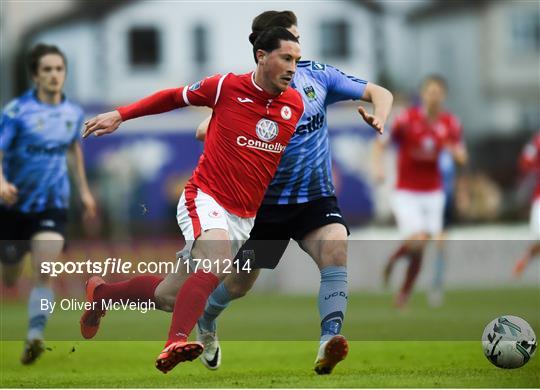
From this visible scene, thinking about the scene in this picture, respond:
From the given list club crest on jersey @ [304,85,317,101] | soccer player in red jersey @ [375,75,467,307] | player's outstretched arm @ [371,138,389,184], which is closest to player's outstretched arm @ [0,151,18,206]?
club crest on jersey @ [304,85,317,101]

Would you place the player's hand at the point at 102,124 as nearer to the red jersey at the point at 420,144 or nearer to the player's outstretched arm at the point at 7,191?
the player's outstretched arm at the point at 7,191

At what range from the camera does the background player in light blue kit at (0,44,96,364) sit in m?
12.5

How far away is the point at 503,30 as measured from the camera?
181 feet

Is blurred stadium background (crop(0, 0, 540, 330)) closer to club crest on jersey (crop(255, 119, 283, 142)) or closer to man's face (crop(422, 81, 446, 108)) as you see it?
man's face (crop(422, 81, 446, 108))

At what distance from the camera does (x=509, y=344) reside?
1004 cm

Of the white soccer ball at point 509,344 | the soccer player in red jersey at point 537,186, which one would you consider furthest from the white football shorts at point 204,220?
the soccer player in red jersey at point 537,186

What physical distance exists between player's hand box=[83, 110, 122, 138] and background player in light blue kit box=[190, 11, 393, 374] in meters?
0.97

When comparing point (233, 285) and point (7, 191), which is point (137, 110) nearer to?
point (233, 285)

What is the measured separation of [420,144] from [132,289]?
8350 mm

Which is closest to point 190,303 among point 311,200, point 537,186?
point 311,200

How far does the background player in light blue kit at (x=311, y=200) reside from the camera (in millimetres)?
10000

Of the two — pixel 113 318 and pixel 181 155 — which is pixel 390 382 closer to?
pixel 113 318

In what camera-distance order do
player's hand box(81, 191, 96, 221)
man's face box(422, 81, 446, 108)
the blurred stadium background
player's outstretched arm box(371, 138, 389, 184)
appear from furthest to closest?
1. the blurred stadium background
2. man's face box(422, 81, 446, 108)
3. player's outstretched arm box(371, 138, 389, 184)
4. player's hand box(81, 191, 96, 221)

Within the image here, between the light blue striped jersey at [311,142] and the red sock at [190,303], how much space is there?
119 cm
